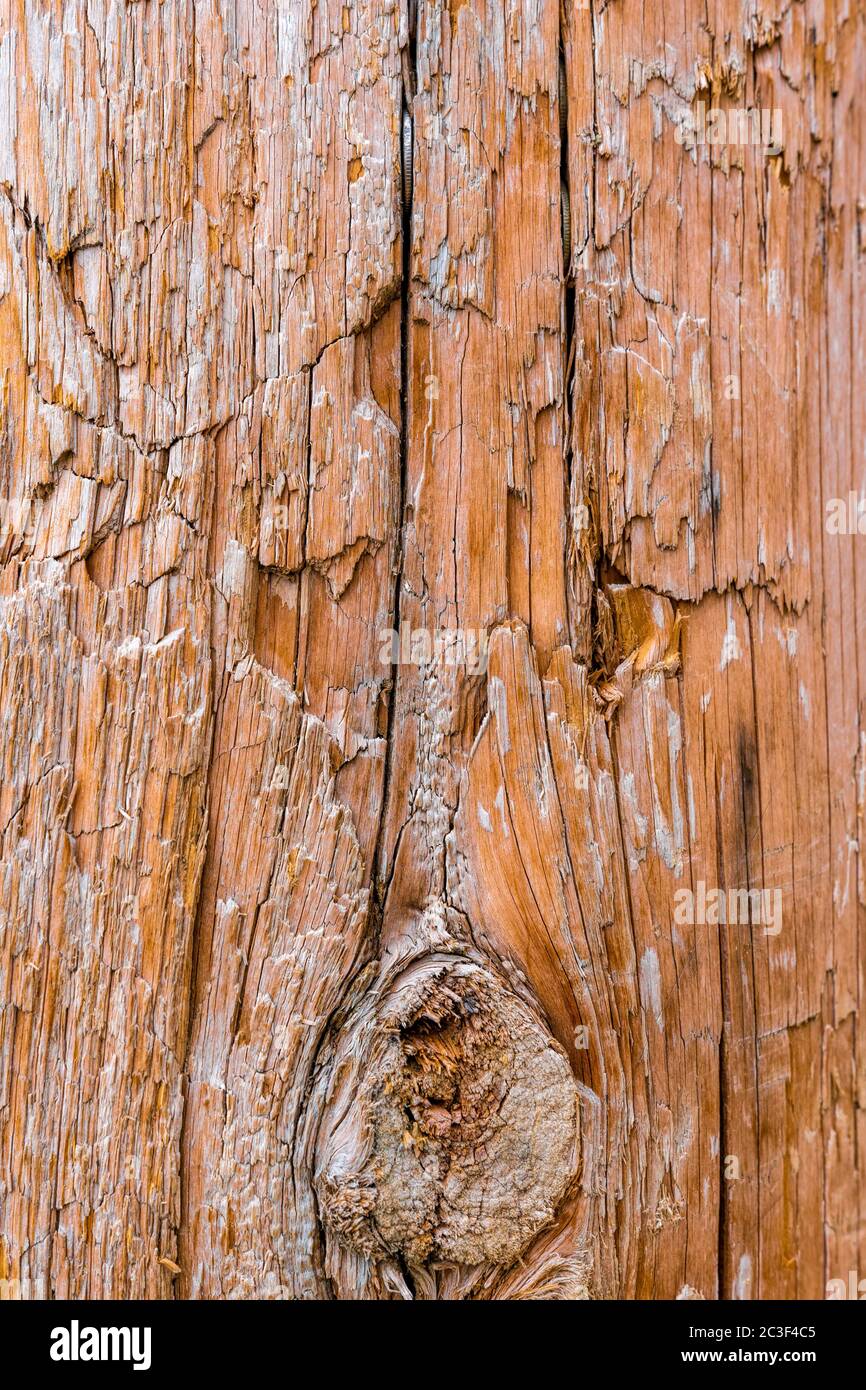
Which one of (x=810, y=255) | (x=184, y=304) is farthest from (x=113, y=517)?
(x=810, y=255)

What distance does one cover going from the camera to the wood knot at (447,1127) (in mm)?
1105

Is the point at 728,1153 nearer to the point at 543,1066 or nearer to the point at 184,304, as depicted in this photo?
the point at 543,1066

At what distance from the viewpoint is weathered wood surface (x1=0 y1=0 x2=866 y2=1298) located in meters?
1.15

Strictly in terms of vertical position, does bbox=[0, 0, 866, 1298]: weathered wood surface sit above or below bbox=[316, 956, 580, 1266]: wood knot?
above

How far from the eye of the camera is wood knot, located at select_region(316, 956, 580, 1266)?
3.63ft

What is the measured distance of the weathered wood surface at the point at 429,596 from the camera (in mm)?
1152

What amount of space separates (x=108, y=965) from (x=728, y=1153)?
2.83 ft

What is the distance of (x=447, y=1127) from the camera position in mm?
1112

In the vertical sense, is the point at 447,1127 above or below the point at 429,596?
below

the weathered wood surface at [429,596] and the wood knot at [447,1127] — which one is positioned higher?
the weathered wood surface at [429,596]

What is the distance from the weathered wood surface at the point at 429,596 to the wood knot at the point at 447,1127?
1.2 inches

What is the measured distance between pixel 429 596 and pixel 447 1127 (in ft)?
2.26

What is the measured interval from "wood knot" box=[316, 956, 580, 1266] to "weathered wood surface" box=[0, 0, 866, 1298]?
31mm

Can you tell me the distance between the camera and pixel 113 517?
117cm
